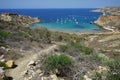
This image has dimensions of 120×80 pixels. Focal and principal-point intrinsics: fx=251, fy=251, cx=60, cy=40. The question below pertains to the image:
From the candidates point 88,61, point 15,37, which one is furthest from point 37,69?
point 15,37

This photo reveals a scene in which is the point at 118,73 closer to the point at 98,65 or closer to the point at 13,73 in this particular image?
the point at 98,65

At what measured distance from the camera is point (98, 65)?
13.3 metres

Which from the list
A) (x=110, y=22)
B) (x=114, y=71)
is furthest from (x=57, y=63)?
(x=110, y=22)

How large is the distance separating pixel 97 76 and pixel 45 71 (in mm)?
3013

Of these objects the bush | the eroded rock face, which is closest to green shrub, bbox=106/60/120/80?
the bush

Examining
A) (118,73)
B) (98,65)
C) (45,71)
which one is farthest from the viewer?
(98,65)

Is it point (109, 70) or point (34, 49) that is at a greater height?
point (109, 70)

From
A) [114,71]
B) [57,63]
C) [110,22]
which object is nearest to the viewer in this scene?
[114,71]

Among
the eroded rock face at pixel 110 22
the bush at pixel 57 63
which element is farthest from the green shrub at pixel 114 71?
the eroded rock face at pixel 110 22

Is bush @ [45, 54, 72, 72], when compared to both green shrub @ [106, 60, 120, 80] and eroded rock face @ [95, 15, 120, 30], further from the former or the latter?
eroded rock face @ [95, 15, 120, 30]

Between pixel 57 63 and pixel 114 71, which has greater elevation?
pixel 114 71

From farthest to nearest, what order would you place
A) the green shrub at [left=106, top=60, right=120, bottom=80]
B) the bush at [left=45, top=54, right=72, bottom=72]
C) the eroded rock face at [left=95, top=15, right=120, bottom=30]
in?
1. the eroded rock face at [left=95, top=15, right=120, bottom=30]
2. the bush at [left=45, top=54, right=72, bottom=72]
3. the green shrub at [left=106, top=60, right=120, bottom=80]

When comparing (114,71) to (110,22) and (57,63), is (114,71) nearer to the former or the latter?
(57,63)

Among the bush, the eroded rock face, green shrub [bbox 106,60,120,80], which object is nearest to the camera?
green shrub [bbox 106,60,120,80]
